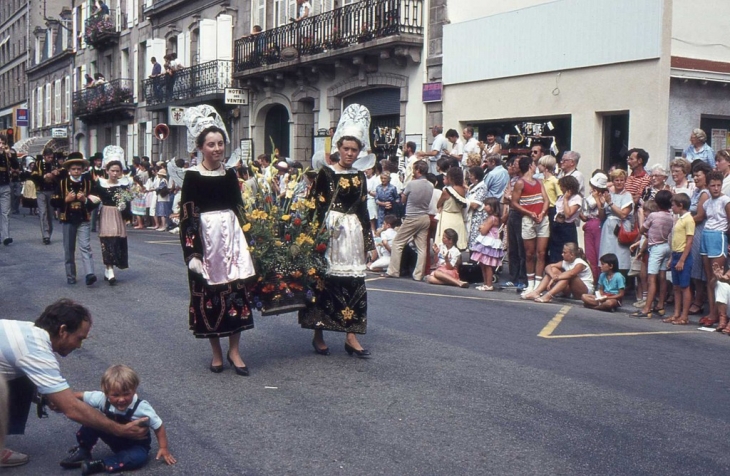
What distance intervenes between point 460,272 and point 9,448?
30.3ft

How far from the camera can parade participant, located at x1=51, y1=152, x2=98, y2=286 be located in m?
12.0

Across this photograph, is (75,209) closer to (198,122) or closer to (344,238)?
(198,122)

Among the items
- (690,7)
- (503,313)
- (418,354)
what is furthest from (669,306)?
(690,7)

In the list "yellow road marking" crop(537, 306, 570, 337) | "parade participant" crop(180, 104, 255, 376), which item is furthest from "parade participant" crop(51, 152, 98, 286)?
"yellow road marking" crop(537, 306, 570, 337)

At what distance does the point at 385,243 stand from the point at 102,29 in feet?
104

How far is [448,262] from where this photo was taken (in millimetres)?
13742

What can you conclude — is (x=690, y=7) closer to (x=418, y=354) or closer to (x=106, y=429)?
(x=418, y=354)

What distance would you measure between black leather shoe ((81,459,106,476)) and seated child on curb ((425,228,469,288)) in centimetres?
902

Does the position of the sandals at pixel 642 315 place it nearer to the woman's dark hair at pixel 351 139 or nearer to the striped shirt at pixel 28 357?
the woman's dark hair at pixel 351 139

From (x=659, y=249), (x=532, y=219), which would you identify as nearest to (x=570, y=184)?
(x=532, y=219)

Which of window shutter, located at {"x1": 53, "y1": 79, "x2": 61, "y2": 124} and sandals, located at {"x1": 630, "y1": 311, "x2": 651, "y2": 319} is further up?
window shutter, located at {"x1": 53, "y1": 79, "x2": 61, "y2": 124}

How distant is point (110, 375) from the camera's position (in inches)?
194

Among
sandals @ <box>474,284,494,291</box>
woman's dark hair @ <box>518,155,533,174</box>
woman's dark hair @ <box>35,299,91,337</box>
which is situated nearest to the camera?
woman's dark hair @ <box>35,299,91,337</box>

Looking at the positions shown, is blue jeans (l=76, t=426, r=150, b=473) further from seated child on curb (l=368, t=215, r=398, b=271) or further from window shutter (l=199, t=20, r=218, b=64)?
window shutter (l=199, t=20, r=218, b=64)
